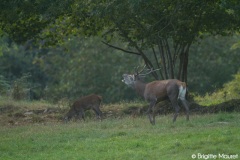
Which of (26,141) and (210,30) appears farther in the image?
(210,30)

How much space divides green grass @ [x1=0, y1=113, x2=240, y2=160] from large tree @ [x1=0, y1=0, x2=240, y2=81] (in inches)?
134

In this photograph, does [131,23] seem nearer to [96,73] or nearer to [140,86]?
[140,86]

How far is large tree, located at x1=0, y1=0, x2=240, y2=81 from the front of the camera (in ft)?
65.5

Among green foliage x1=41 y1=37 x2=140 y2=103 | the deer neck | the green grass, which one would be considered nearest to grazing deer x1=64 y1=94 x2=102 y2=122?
the deer neck

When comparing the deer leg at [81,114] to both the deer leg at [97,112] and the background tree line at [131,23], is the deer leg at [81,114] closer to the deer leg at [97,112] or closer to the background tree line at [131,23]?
the deer leg at [97,112]

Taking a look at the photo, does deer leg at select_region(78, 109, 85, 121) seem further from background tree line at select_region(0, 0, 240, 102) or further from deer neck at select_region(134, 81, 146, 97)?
deer neck at select_region(134, 81, 146, 97)

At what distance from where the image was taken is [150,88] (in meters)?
19.7

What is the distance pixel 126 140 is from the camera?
50.3 feet

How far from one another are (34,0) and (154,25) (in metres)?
4.01

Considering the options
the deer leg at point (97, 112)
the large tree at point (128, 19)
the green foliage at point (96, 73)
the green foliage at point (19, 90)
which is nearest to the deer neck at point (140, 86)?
the large tree at point (128, 19)

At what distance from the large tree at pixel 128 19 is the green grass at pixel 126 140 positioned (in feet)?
11.2

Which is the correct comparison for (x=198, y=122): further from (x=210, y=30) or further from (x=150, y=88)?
(x=210, y=30)

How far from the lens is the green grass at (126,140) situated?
13.8m

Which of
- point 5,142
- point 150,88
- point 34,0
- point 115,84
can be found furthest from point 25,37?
point 115,84
